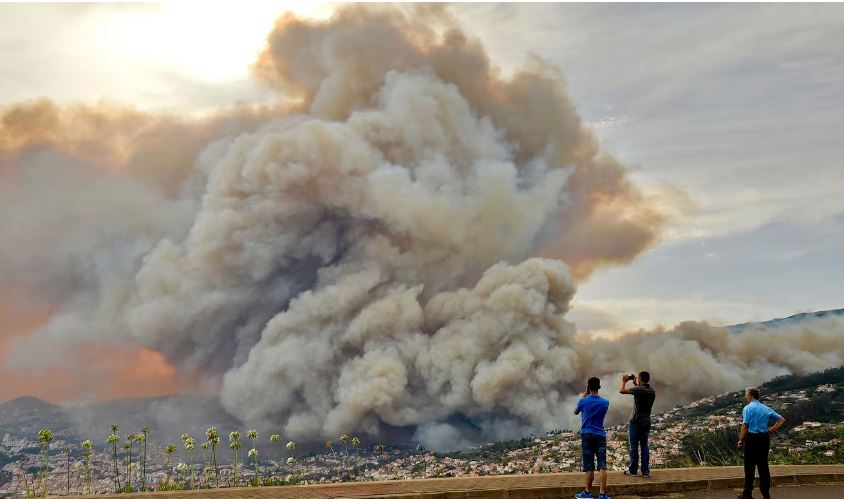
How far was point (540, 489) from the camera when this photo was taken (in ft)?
53.6

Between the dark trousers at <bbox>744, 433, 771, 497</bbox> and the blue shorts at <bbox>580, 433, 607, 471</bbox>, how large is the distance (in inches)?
129

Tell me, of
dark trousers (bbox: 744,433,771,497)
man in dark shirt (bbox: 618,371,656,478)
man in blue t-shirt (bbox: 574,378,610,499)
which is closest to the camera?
man in blue t-shirt (bbox: 574,378,610,499)

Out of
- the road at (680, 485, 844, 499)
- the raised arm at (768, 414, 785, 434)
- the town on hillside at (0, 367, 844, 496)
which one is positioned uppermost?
the raised arm at (768, 414, 785, 434)

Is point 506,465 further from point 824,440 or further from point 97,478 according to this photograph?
point 97,478

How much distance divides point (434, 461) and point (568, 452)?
23848 millimetres

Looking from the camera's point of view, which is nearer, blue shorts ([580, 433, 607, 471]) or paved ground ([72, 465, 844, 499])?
paved ground ([72, 465, 844, 499])

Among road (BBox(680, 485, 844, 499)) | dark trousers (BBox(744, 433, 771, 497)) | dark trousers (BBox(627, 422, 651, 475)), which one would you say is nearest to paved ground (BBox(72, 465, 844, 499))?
road (BBox(680, 485, 844, 499))

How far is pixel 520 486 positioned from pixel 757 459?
510 cm

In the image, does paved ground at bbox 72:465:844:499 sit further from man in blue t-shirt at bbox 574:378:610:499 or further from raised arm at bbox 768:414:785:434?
raised arm at bbox 768:414:785:434

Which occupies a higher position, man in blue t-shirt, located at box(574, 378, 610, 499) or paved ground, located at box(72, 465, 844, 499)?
man in blue t-shirt, located at box(574, 378, 610, 499)

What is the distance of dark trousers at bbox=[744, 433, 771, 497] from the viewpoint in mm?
16641

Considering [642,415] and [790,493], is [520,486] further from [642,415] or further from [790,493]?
[790,493]

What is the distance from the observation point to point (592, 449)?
1616 centimetres

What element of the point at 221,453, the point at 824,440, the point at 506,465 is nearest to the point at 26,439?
the point at 221,453
